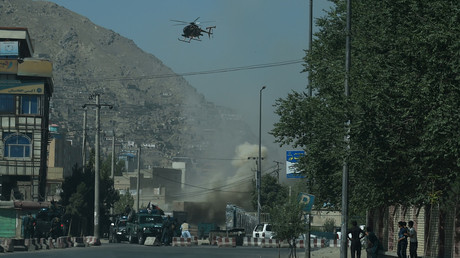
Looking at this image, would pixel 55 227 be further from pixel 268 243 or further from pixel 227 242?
pixel 268 243

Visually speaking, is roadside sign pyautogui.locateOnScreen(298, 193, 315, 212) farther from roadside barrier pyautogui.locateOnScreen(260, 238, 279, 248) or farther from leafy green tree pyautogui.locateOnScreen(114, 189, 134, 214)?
leafy green tree pyautogui.locateOnScreen(114, 189, 134, 214)

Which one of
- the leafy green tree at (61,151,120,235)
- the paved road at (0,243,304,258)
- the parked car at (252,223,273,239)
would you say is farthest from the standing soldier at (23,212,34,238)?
the leafy green tree at (61,151,120,235)

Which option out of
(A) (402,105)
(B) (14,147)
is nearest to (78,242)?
(B) (14,147)

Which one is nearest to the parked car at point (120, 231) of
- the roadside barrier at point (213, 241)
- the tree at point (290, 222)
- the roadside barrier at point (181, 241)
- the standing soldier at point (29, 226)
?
the roadside barrier at point (213, 241)

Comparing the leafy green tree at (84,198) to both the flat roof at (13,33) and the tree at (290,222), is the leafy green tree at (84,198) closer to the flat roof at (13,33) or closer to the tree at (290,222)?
the flat roof at (13,33)

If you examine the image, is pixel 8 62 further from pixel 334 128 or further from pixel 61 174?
pixel 334 128

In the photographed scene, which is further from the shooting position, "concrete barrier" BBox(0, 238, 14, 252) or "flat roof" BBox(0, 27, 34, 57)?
"flat roof" BBox(0, 27, 34, 57)
